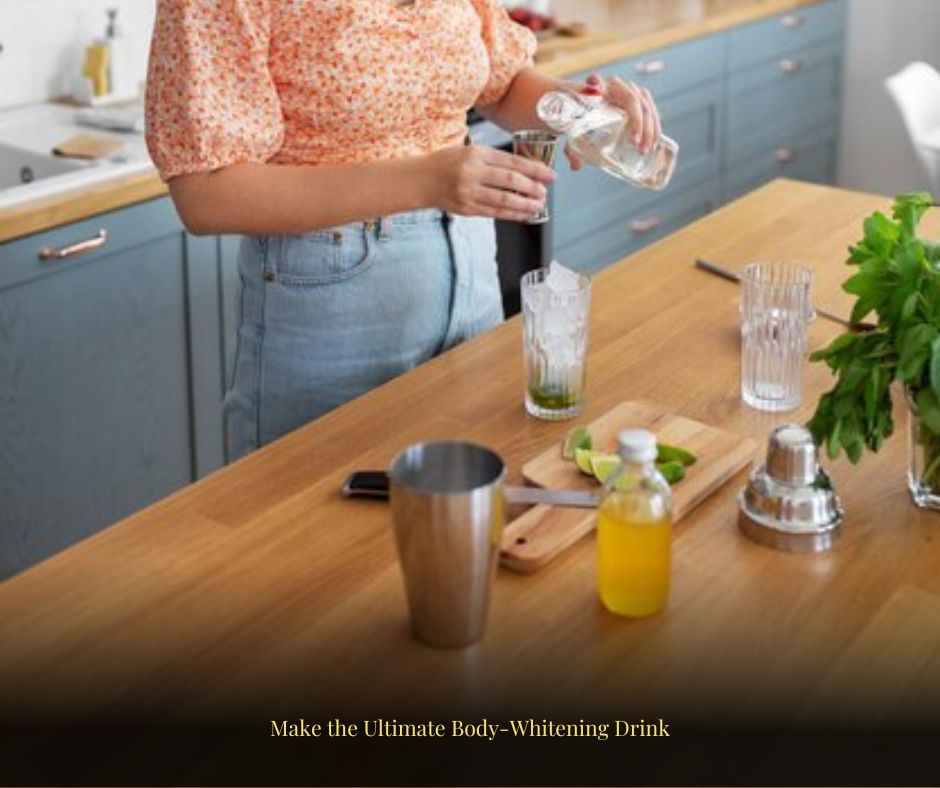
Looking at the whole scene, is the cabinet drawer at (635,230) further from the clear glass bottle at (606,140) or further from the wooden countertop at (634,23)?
the clear glass bottle at (606,140)

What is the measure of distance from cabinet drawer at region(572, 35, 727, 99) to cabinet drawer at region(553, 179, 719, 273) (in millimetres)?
305

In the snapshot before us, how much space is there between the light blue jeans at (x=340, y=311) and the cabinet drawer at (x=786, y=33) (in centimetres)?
254

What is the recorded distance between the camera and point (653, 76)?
12.8ft

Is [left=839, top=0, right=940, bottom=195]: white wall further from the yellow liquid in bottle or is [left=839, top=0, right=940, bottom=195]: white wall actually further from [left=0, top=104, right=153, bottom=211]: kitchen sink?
the yellow liquid in bottle

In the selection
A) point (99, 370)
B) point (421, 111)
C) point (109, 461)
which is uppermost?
point (421, 111)

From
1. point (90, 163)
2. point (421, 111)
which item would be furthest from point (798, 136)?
point (421, 111)

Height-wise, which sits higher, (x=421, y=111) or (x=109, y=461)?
(x=421, y=111)

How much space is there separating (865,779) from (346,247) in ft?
3.14

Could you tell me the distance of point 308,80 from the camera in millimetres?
1745

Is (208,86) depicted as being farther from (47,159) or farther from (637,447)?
(47,159)

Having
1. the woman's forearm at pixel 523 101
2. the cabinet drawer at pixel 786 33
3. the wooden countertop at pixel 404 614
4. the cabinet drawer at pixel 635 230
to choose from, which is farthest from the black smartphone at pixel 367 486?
the cabinet drawer at pixel 786 33

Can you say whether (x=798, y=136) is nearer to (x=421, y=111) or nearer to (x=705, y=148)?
(x=705, y=148)

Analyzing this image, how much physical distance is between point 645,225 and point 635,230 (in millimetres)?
43

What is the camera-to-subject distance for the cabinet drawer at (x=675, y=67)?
379 cm
